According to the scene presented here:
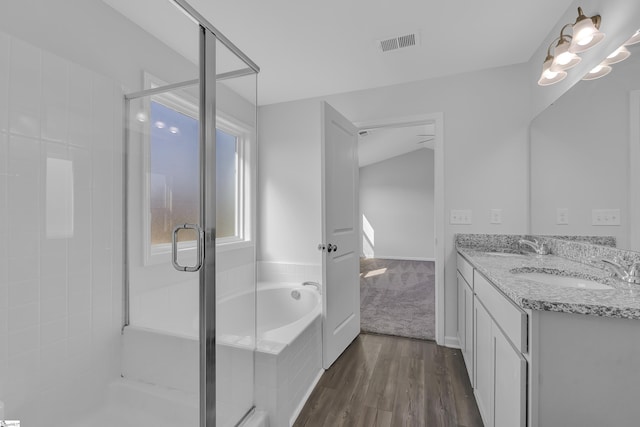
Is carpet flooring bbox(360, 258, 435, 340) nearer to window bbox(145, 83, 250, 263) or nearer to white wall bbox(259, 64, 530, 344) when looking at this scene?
white wall bbox(259, 64, 530, 344)

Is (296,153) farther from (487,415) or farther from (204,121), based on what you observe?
(487,415)

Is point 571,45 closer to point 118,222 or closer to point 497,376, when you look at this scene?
point 497,376

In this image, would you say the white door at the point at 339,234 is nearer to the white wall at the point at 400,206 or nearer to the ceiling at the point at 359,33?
the ceiling at the point at 359,33

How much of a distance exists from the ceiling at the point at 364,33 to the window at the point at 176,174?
1.05 feet

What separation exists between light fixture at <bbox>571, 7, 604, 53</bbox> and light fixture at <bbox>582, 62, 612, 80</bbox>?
0.40 feet

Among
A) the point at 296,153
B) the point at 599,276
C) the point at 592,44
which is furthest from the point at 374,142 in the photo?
the point at 599,276

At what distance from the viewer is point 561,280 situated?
56.8 inches

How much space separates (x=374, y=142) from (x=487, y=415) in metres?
4.60

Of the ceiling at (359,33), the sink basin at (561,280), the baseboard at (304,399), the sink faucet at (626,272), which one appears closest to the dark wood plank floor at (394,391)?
the baseboard at (304,399)

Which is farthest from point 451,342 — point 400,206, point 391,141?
point 400,206

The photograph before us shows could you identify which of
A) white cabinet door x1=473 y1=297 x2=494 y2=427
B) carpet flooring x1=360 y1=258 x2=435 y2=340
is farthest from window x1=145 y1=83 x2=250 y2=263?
carpet flooring x1=360 y1=258 x2=435 y2=340

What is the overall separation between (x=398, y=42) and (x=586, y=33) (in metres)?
1.05

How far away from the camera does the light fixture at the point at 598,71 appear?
1388 millimetres

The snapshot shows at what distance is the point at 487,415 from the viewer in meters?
1.39
